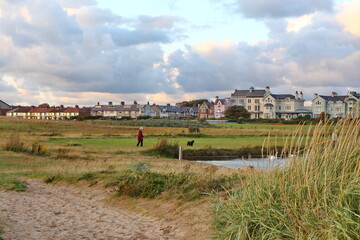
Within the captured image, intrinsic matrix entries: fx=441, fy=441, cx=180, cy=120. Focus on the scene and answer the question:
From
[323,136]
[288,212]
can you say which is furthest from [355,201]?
[323,136]

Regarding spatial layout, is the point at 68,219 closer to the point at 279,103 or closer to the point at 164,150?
the point at 164,150

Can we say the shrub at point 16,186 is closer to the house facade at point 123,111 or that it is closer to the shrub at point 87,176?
the shrub at point 87,176

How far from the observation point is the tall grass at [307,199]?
6863mm

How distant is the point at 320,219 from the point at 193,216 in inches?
161

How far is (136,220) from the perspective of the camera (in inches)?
465

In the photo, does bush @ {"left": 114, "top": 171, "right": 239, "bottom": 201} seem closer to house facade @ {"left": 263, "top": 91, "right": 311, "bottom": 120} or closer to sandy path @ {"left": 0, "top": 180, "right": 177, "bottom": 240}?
sandy path @ {"left": 0, "top": 180, "right": 177, "bottom": 240}

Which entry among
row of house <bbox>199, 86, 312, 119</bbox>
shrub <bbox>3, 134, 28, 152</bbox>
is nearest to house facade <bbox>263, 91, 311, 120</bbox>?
row of house <bbox>199, 86, 312, 119</bbox>

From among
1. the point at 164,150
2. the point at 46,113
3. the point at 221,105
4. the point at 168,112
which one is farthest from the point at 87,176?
the point at 46,113

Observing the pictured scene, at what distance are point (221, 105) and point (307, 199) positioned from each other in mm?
156546

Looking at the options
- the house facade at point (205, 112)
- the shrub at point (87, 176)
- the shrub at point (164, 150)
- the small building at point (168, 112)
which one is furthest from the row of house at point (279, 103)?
the shrub at point (87, 176)

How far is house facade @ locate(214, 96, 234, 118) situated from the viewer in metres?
159

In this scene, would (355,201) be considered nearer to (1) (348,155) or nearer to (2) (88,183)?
(1) (348,155)

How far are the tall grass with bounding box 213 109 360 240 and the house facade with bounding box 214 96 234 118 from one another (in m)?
148

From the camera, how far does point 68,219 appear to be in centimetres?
1188
